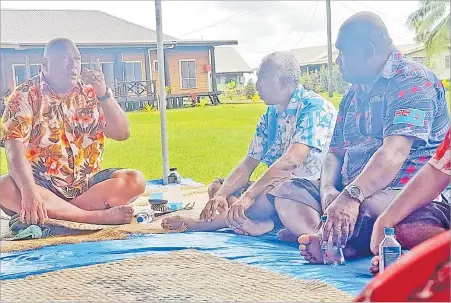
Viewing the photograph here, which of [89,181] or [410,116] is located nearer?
[410,116]

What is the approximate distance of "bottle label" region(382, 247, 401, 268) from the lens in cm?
272

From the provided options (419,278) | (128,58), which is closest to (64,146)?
(128,58)

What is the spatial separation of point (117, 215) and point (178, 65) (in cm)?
82

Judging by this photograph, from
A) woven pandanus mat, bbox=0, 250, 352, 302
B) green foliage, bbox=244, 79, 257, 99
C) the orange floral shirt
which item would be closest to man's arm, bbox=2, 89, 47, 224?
the orange floral shirt

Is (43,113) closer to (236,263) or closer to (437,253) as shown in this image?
(236,263)

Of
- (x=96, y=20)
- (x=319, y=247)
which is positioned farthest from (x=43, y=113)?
(x=319, y=247)

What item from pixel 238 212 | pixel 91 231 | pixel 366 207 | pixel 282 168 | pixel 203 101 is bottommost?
pixel 91 231

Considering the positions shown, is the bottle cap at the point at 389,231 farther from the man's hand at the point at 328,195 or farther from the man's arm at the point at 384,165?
the man's hand at the point at 328,195

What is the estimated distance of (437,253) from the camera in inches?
28.7

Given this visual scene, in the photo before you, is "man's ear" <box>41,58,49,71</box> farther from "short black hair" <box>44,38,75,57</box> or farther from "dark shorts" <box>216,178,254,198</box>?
"dark shorts" <box>216,178,254,198</box>

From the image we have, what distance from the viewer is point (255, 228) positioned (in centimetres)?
339

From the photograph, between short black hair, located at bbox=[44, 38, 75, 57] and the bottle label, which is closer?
the bottle label

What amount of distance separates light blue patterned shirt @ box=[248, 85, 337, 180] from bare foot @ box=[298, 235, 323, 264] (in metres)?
0.27

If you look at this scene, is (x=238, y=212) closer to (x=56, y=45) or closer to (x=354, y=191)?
(x=354, y=191)
